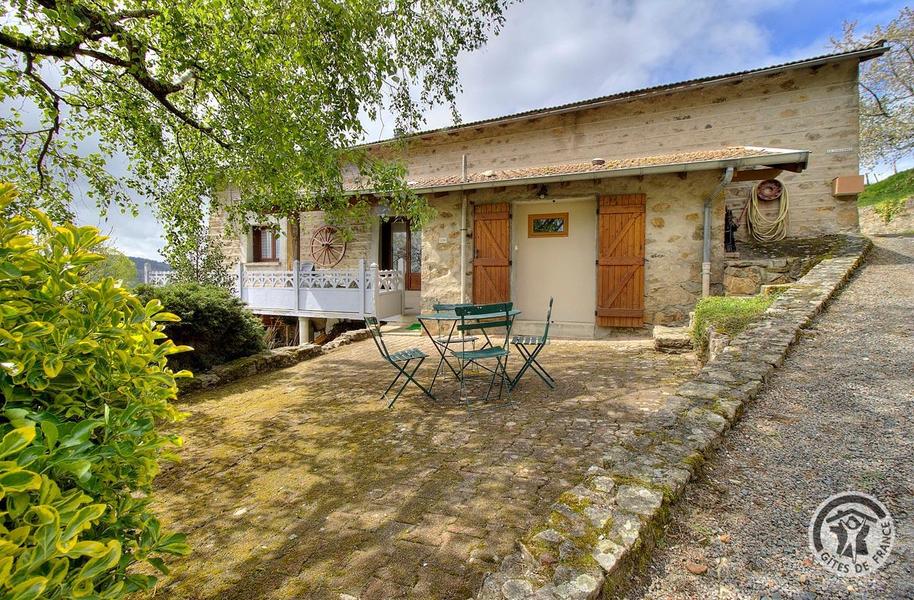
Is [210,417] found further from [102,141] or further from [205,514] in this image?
[102,141]

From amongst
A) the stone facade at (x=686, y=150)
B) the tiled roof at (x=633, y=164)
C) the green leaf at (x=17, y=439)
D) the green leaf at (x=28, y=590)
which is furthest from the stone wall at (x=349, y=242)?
the green leaf at (x=28, y=590)

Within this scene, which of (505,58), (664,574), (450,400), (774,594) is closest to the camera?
(774,594)

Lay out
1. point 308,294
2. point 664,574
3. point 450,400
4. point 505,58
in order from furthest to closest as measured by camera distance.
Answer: point 308,294 < point 505,58 < point 450,400 < point 664,574

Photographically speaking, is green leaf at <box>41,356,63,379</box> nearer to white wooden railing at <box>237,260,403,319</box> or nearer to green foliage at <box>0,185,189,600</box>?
green foliage at <box>0,185,189,600</box>

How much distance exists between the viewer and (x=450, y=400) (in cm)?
418

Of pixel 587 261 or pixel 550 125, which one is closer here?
pixel 587 261

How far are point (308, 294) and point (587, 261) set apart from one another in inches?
252

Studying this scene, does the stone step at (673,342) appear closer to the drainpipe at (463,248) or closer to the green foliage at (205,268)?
the drainpipe at (463,248)

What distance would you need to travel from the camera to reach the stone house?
266 inches

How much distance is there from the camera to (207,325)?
561 cm

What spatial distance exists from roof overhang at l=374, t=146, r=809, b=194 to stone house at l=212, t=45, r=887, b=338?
0.07 feet

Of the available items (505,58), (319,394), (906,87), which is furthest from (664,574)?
(906,87)

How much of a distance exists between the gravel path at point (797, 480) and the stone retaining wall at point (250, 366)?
17.4 ft

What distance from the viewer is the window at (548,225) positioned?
7.91m
